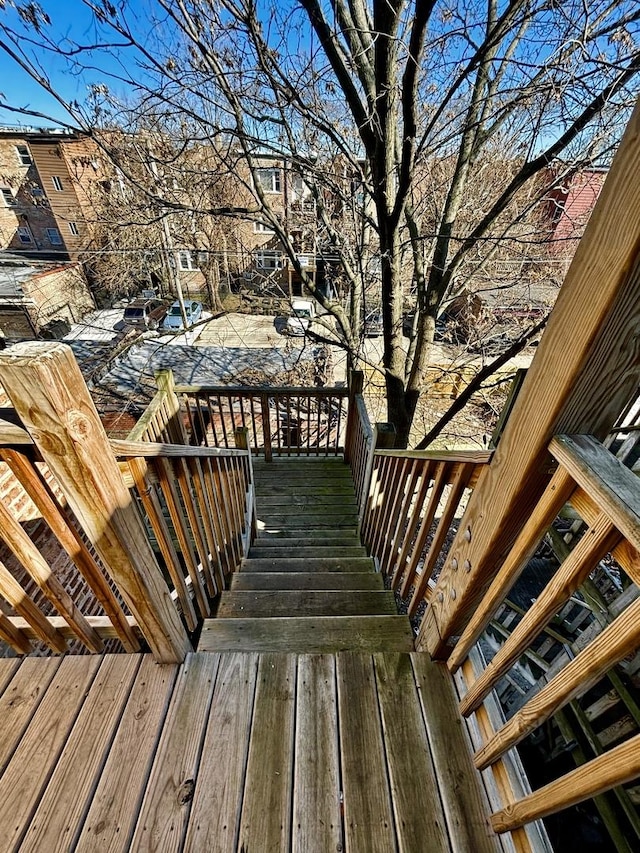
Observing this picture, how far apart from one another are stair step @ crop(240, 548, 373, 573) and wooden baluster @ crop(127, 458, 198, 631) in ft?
3.49

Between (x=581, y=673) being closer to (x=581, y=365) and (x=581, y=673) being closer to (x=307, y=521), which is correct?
(x=581, y=365)

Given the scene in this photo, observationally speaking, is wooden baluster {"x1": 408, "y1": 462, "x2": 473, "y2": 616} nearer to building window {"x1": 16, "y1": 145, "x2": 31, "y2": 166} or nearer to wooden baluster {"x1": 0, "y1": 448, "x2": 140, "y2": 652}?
wooden baluster {"x1": 0, "y1": 448, "x2": 140, "y2": 652}

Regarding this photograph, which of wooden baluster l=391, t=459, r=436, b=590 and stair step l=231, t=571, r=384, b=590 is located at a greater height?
wooden baluster l=391, t=459, r=436, b=590

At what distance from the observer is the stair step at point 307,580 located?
249 centimetres

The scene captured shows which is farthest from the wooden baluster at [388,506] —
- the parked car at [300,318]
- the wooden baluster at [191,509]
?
the parked car at [300,318]

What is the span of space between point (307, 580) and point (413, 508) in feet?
3.61

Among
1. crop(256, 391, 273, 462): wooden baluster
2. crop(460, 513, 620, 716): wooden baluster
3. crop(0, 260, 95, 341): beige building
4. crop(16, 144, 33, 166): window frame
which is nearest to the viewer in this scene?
crop(460, 513, 620, 716): wooden baluster

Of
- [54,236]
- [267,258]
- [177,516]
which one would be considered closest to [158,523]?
[177,516]

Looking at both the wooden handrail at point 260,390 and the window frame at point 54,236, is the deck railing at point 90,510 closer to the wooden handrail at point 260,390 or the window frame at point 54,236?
the wooden handrail at point 260,390

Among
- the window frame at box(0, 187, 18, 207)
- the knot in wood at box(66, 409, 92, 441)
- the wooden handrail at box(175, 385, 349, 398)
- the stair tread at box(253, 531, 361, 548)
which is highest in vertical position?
the window frame at box(0, 187, 18, 207)

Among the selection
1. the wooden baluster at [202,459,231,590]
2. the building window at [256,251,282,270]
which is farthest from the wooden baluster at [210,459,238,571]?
the building window at [256,251,282,270]

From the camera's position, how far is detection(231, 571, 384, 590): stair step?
2488mm

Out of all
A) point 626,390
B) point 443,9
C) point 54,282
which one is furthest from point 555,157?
point 54,282

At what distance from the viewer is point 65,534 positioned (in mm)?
1245
